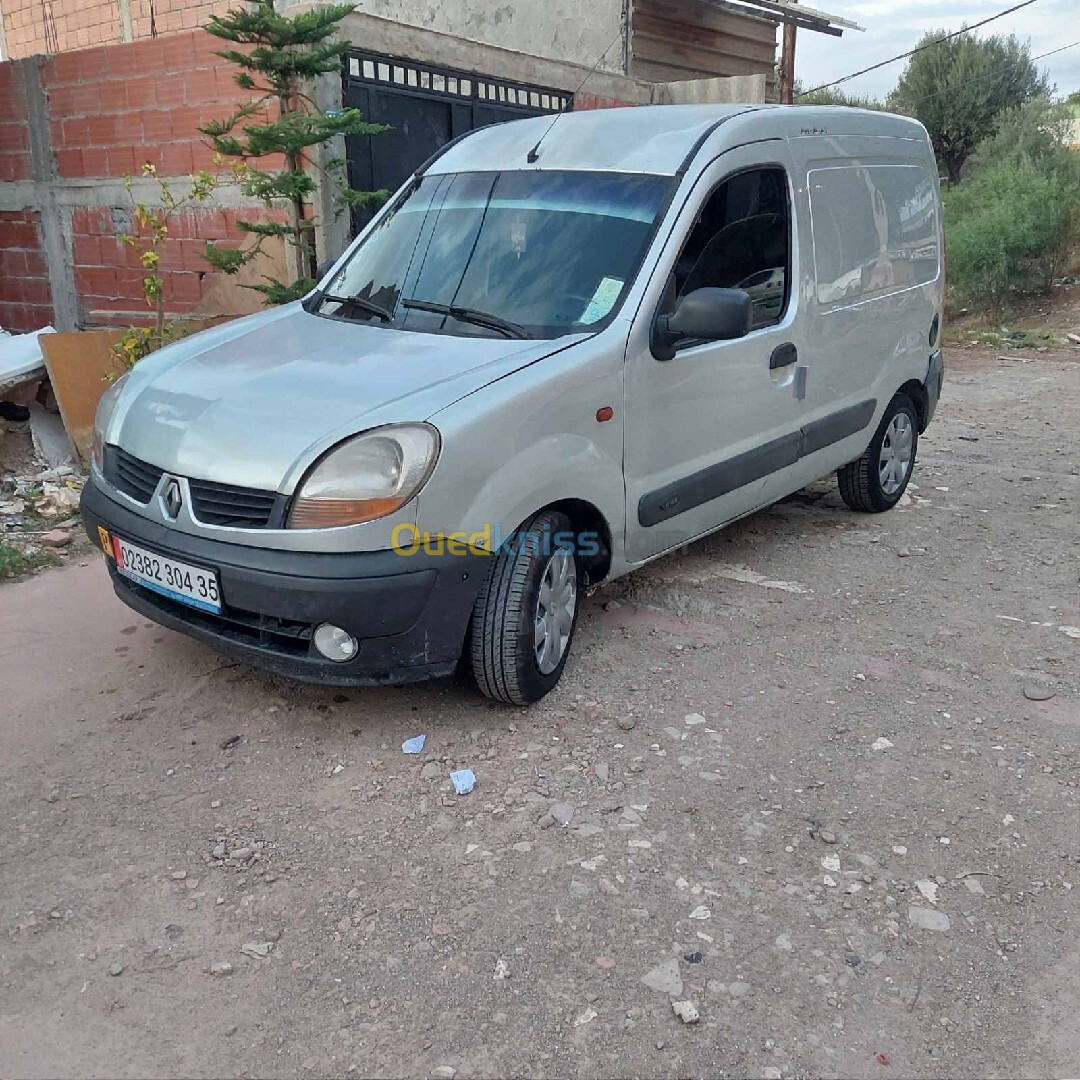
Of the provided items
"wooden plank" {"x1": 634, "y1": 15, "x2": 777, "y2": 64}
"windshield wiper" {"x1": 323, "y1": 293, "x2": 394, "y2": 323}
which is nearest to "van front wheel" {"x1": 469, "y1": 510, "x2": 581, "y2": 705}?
"windshield wiper" {"x1": 323, "y1": 293, "x2": 394, "y2": 323}

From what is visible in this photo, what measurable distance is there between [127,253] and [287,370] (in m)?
5.57

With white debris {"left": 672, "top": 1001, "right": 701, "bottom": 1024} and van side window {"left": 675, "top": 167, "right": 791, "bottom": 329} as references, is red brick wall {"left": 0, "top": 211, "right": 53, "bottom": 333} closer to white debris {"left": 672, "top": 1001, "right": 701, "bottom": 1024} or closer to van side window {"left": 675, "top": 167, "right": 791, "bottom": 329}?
van side window {"left": 675, "top": 167, "right": 791, "bottom": 329}

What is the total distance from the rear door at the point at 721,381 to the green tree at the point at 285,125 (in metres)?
3.19

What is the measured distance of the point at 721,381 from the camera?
3990 millimetres

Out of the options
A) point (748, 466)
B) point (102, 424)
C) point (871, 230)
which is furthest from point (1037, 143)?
point (102, 424)

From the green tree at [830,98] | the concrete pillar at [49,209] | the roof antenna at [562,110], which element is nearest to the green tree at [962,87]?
the green tree at [830,98]

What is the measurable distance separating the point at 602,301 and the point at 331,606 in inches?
A: 57.2

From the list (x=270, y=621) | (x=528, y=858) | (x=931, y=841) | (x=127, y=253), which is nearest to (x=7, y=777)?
(x=270, y=621)

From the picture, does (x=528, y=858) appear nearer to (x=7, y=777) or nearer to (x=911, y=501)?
(x=7, y=777)

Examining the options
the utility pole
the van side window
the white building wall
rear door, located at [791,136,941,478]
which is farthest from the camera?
the utility pole

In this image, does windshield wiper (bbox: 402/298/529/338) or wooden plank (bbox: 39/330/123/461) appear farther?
wooden plank (bbox: 39/330/123/461)

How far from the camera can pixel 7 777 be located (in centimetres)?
315

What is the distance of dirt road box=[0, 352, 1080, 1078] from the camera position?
221cm

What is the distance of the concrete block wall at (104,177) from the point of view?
24.3 feet
